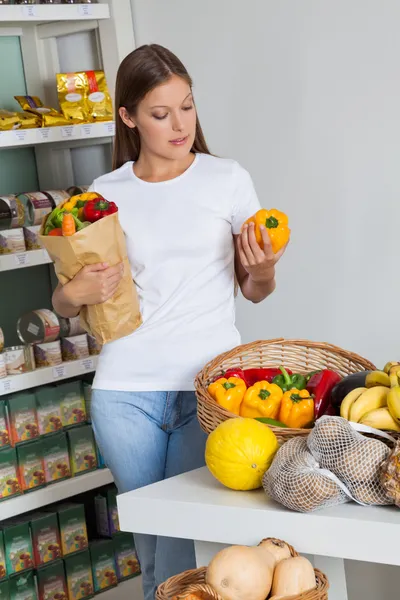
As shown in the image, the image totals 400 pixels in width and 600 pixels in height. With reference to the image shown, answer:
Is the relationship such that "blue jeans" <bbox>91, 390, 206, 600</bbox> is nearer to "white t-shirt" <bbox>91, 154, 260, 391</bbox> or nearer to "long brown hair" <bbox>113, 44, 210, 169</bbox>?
"white t-shirt" <bbox>91, 154, 260, 391</bbox>

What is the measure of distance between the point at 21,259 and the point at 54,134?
0.42 meters

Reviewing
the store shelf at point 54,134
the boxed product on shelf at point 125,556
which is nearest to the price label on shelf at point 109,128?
the store shelf at point 54,134

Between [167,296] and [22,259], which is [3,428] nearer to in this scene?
[22,259]

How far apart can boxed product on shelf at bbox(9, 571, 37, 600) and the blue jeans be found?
1.16 m

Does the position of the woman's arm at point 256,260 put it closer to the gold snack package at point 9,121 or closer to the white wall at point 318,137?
the white wall at point 318,137

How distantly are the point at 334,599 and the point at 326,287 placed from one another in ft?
4.52

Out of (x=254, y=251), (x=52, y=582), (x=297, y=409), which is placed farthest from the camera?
(x=52, y=582)

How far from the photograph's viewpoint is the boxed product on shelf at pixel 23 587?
10.2ft

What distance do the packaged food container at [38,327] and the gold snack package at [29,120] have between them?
612mm

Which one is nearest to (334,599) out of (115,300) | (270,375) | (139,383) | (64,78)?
(270,375)

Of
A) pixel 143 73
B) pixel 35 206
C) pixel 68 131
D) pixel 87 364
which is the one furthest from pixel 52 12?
pixel 87 364

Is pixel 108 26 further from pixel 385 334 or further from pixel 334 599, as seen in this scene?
pixel 334 599

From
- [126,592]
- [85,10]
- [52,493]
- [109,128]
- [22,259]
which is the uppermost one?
[85,10]

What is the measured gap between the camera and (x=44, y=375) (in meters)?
3.05
